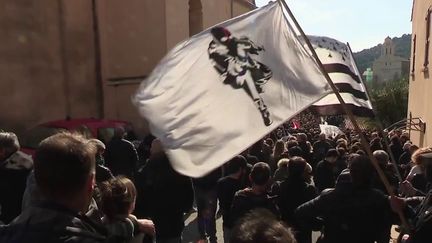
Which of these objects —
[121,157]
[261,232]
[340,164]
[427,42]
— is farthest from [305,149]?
[427,42]

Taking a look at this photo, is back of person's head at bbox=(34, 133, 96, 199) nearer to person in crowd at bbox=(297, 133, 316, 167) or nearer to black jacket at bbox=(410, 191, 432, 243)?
black jacket at bbox=(410, 191, 432, 243)

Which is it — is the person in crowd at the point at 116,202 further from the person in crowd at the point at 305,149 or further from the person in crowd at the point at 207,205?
the person in crowd at the point at 305,149

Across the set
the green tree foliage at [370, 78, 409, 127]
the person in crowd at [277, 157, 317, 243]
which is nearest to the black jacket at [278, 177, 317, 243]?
the person in crowd at [277, 157, 317, 243]

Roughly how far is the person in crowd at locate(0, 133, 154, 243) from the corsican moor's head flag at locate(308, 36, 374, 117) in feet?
7.98

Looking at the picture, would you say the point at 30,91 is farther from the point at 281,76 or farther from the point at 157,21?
the point at 281,76

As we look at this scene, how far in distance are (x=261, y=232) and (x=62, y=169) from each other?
0.87m

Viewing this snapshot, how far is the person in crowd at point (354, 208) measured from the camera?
150 inches

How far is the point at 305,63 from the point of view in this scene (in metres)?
3.46

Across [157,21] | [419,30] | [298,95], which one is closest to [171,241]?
[298,95]

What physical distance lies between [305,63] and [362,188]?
113 cm

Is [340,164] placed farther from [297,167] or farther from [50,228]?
[50,228]

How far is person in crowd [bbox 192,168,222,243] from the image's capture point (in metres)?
6.83

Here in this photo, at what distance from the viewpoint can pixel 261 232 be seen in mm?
1966

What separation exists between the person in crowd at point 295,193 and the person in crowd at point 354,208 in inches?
34.4
